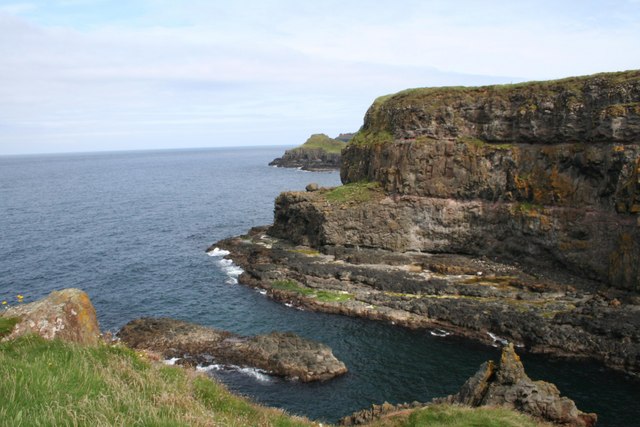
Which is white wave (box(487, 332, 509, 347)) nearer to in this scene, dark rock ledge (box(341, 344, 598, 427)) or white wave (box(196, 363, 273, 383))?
dark rock ledge (box(341, 344, 598, 427))

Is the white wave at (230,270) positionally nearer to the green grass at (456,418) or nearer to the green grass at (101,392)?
the green grass at (456,418)

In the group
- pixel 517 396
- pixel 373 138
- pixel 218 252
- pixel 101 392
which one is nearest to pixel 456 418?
pixel 517 396

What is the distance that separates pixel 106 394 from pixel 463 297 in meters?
41.9

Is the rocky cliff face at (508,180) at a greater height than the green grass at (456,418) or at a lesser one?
greater

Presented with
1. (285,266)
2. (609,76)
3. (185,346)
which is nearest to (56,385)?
(185,346)

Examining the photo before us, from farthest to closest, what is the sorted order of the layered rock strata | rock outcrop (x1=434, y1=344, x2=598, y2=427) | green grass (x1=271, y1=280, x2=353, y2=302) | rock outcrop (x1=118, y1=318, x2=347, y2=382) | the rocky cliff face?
green grass (x1=271, y1=280, x2=353, y2=302) < the rocky cliff face < the layered rock strata < rock outcrop (x1=118, y1=318, x2=347, y2=382) < rock outcrop (x1=434, y1=344, x2=598, y2=427)

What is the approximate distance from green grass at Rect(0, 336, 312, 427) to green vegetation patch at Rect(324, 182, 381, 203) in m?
47.1

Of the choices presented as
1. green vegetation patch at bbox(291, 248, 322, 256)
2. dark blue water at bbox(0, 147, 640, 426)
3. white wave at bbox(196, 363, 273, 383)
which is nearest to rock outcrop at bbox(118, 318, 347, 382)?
white wave at bbox(196, 363, 273, 383)

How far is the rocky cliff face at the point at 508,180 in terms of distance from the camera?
47281 mm

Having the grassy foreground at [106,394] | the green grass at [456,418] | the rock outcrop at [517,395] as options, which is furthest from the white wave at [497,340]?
the grassy foreground at [106,394]

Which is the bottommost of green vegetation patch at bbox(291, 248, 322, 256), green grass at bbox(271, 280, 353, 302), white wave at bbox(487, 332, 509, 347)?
white wave at bbox(487, 332, 509, 347)

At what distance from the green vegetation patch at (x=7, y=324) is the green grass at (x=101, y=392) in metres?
1.47

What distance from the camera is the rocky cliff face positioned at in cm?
4728

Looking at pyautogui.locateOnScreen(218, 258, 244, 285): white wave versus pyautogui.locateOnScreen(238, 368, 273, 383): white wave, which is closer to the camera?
pyautogui.locateOnScreen(238, 368, 273, 383): white wave
